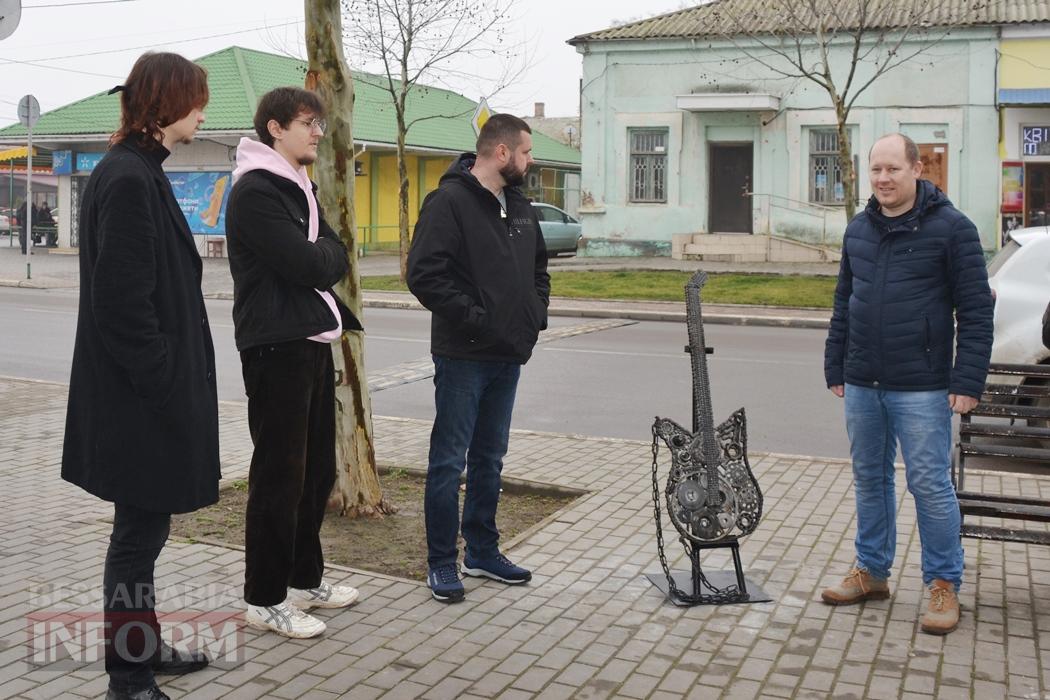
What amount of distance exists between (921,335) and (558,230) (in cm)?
2933

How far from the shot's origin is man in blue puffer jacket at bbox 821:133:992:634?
4914 mm

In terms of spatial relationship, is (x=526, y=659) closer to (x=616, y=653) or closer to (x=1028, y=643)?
(x=616, y=653)

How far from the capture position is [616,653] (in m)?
4.59

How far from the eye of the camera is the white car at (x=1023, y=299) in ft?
29.5

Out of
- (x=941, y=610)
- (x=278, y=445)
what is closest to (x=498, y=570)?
(x=278, y=445)

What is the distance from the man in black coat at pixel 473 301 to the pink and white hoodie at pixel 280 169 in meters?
0.50


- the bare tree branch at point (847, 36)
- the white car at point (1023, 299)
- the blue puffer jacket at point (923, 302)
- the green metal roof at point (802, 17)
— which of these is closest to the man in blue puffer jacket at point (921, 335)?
the blue puffer jacket at point (923, 302)

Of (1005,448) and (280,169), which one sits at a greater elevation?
(280,169)

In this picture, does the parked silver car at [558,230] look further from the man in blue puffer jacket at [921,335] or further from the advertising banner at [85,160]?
the man in blue puffer jacket at [921,335]

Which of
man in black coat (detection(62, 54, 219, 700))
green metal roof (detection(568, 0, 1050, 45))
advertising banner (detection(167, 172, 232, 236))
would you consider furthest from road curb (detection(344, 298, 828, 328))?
advertising banner (detection(167, 172, 232, 236))

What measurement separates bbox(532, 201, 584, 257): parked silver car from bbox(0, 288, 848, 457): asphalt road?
1507 cm

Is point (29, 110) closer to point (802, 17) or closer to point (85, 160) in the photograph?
point (85, 160)

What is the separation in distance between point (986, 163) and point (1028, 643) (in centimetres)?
2619

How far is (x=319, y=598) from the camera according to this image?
5047 mm
